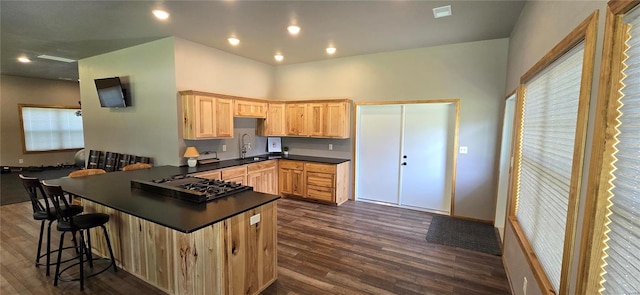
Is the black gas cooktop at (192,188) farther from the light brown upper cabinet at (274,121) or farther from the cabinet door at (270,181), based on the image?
the light brown upper cabinet at (274,121)

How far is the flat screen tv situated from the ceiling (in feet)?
1.96

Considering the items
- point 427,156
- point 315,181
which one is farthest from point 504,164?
point 315,181

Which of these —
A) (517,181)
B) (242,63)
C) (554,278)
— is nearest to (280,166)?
(242,63)

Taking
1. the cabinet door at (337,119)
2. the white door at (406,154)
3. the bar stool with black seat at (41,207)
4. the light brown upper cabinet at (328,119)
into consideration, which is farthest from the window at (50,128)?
the white door at (406,154)

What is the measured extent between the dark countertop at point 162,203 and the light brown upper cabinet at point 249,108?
2.24 m

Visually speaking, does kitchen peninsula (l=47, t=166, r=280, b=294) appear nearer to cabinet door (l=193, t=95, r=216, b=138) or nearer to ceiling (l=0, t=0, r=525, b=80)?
cabinet door (l=193, t=95, r=216, b=138)

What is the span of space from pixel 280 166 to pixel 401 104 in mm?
2744

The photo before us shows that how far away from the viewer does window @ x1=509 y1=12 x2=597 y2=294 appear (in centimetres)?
134

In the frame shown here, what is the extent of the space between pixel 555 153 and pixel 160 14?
13.8ft

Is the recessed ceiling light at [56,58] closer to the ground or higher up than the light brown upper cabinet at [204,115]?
higher up

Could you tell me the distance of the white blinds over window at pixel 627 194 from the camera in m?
0.95

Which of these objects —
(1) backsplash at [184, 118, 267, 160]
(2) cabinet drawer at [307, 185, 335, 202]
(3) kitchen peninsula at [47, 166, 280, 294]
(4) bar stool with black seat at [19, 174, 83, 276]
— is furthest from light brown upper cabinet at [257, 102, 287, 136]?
(4) bar stool with black seat at [19, 174, 83, 276]

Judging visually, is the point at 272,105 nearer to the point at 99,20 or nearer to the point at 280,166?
the point at 280,166

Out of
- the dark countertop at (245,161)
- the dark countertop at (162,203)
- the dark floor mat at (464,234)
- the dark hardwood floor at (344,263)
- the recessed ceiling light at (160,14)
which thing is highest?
the recessed ceiling light at (160,14)
